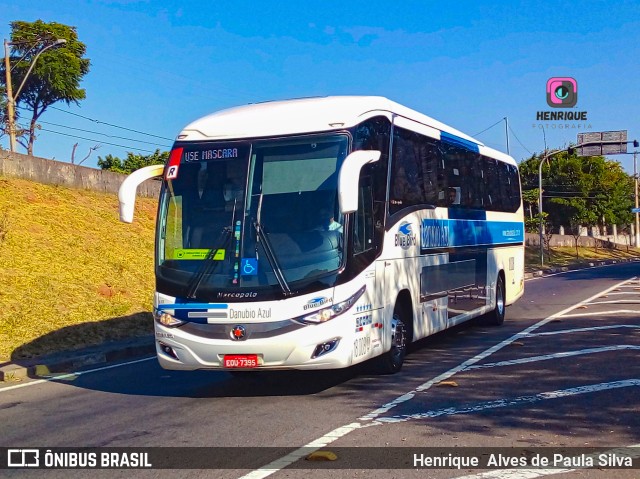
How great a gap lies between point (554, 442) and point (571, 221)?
72.0m

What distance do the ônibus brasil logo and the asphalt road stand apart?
1.72 m

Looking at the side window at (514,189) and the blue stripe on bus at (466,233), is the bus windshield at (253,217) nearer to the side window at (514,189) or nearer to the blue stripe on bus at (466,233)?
the blue stripe on bus at (466,233)

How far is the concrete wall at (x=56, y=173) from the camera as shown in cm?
2491

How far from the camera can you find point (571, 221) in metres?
75.4

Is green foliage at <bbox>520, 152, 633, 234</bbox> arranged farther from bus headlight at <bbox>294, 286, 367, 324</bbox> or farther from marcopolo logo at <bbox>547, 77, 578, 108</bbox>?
bus headlight at <bbox>294, 286, 367, 324</bbox>

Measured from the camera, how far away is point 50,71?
5578cm

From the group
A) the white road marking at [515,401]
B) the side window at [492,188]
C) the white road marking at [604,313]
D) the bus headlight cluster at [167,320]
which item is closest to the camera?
the white road marking at [515,401]

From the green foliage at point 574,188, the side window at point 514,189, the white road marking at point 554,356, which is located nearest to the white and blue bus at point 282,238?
the white road marking at point 554,356

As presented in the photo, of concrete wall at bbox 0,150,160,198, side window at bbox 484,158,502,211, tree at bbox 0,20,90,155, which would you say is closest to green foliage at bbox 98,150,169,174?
tree at bbox 0,20,90,155

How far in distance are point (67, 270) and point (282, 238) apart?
40.1ft

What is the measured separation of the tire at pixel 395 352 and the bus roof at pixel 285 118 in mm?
2748

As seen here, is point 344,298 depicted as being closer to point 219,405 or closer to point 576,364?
point 219,405

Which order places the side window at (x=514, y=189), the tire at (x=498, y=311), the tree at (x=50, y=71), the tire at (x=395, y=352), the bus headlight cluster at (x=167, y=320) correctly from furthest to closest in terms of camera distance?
the tree at (x=50, y=71) < the side window at (x=514, y=189) < the tire at (x=498, y=311) < the tire at (x=395, y=352) < the bus headlight cluster at (x=167, y=320)

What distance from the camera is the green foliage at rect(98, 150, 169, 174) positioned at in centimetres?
5147
